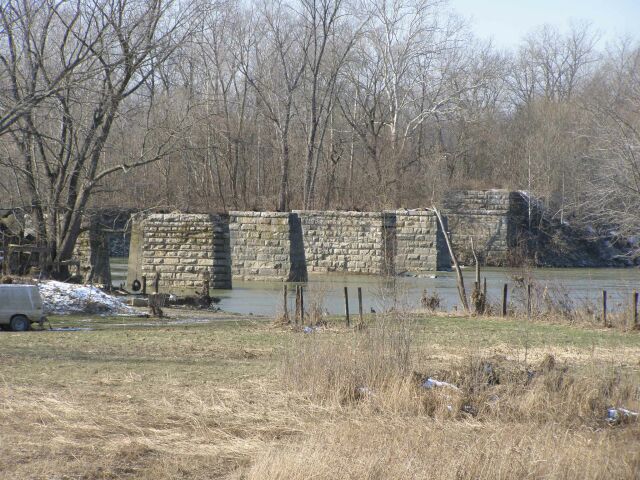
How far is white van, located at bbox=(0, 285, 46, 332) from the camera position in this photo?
60.0 ft

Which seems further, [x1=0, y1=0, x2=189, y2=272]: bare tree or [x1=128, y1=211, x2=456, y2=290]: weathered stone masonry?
[x1=128, y1=211, x2=456, y2=290]: weathered stone masonry

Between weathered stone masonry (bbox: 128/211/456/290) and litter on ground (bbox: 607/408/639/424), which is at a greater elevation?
weathered stone masonry (bbox: 128/211/456/290)

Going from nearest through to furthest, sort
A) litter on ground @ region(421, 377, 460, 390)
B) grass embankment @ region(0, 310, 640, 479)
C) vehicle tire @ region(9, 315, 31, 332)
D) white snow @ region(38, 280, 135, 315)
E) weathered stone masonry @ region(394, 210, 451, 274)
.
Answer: grass embankment @ region(0, 310, 640, 479) < litter on ground @ region(421, 377, 460, 390) < vehicle tire @ region(9, 315, 31, 332) < white snow @ region(38, 280, 135, 315) < weathered stone masonry @ region(394, 210, 451, 274)

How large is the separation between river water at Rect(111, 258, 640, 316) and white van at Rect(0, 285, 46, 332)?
504cm

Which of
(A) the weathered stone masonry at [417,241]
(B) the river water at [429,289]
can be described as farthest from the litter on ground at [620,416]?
(A) the weathered stone masonry at [417,241]

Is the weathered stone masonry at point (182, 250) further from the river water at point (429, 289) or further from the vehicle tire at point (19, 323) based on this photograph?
the vehicle tire at point (19, 323)

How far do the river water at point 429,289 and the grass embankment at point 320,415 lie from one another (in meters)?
1.72

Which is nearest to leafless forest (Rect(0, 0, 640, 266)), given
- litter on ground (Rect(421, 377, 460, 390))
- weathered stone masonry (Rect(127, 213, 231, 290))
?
weathered stone masonry (Rect(127, 213, 231, 290))

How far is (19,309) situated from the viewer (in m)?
18.3

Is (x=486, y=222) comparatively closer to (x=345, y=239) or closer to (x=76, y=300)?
(x=345, y=239)

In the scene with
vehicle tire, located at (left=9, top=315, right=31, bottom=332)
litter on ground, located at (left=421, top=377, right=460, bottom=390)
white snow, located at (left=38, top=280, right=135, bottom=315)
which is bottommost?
litter on ground, located at (left=421, top=377, right=460, bottom=390)

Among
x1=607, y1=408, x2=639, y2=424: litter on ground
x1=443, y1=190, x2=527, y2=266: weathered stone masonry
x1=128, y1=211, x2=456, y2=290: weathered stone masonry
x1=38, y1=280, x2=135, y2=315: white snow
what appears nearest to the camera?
x1=607, y1=408, x2=639, y2=424: litter on ground

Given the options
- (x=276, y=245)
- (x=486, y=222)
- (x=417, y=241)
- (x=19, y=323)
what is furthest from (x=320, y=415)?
(x=486, y=222)

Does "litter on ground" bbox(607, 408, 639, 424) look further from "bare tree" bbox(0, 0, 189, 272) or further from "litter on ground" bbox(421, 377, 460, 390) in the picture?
"bare tree" bbox(0, 0, 189, 272)
